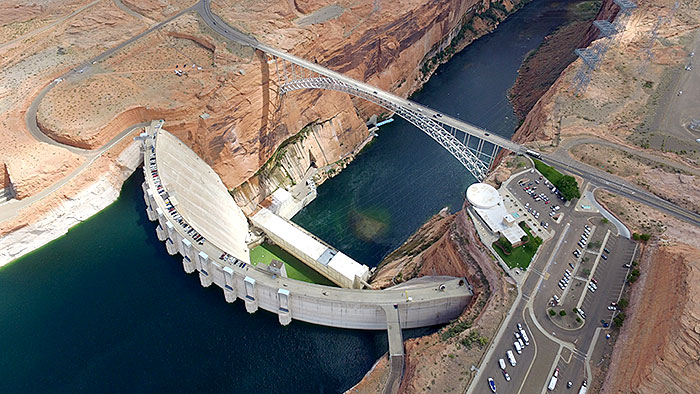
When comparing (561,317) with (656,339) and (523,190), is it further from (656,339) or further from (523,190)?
(523,190)

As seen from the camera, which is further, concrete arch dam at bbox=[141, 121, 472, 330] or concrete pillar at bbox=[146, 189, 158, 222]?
concrete pillar at bbox=[146, 189, 158, 222]

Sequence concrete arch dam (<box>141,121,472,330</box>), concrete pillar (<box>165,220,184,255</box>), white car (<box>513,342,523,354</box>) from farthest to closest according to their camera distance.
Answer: concrete pillar (<box>165,220,184,255</box>) < concrete arch dam (<box>141,121,472,330</box>) < white car (<box>513,342,523,354</box>)

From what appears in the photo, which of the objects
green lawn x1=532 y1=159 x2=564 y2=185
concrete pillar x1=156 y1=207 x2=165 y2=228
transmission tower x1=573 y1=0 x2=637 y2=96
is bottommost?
concrete pillar x1=156 y1=207 x2=165 y2=228

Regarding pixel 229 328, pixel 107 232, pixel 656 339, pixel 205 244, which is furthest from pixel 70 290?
pixel 656 339

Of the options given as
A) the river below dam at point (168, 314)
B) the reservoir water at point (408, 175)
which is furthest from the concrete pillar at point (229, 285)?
the reservoir water at point (408, 175)

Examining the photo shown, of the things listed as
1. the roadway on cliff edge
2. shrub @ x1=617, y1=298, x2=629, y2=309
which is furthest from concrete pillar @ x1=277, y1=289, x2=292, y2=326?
shrub @ x1=617, y1=298, x2=629, y2=309

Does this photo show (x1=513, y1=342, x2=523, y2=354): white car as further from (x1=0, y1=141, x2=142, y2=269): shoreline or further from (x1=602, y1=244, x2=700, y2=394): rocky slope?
(x1=0, y1=141, x2=142, y2=269): shoreline

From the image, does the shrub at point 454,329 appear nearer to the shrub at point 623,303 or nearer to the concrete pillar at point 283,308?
the shrub at point 623,303
